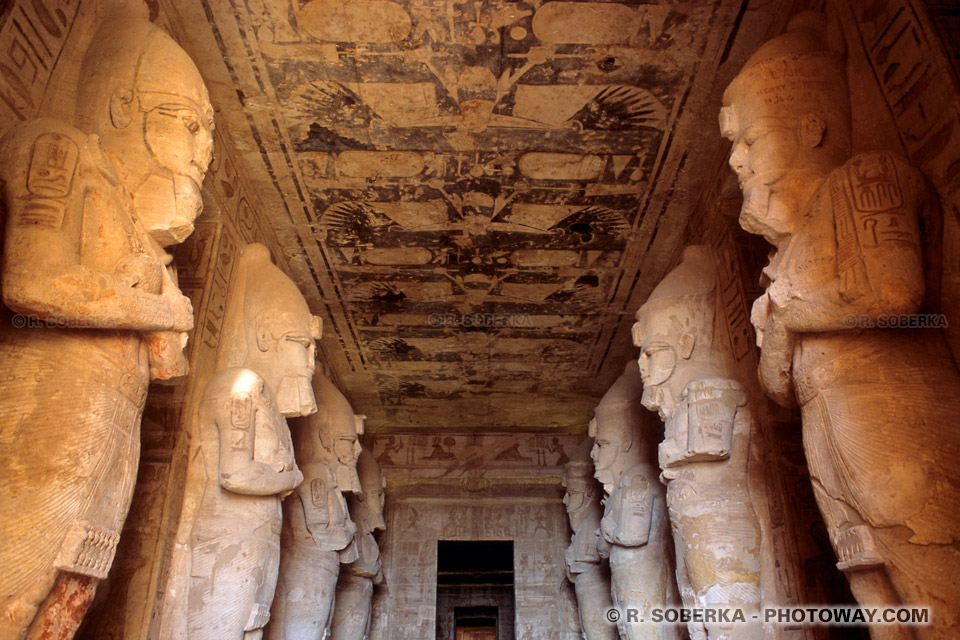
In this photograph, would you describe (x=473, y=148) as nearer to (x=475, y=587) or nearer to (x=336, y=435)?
(x=336, y=435)

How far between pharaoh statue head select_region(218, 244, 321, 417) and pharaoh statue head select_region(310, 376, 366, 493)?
2.41m

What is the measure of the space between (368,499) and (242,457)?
5603 millimetres

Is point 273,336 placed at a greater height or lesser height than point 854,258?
greater

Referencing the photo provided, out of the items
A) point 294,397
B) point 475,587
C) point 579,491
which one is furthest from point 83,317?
point 475,587

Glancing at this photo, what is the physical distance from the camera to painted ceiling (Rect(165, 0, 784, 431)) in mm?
5332

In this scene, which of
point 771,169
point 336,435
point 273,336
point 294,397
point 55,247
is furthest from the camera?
point 336,435

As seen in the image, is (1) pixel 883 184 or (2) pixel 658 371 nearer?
(1) pixel 883 184

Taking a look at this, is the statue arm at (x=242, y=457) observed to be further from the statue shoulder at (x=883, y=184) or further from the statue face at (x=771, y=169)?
the statue shoulder at (x=883, y=184)

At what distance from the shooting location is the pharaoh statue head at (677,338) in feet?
20.0

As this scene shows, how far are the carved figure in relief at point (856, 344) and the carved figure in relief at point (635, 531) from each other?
142 inches

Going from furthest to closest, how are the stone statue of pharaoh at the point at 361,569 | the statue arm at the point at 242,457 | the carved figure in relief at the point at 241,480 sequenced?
the stone statue of pharaoh at the point at 361,569 → the statue arm at the point at 242,457 → the carved figure in relief at the point at 241,480

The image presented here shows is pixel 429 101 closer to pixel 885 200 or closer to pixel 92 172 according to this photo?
pixel 92 172

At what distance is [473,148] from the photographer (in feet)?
21.4

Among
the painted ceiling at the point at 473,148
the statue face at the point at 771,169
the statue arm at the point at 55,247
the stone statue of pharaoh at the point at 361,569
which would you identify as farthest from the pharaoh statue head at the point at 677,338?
the stone statue of pharaoh at the point at 361,569
